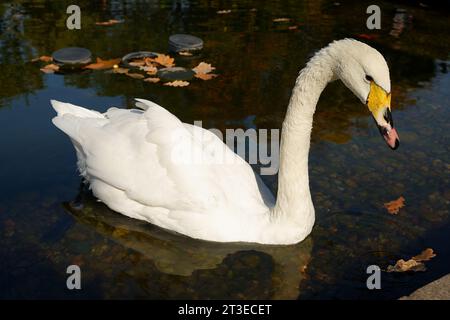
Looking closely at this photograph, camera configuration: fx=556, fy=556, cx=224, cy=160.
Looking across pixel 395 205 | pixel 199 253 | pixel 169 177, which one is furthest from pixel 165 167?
pixel 395 205

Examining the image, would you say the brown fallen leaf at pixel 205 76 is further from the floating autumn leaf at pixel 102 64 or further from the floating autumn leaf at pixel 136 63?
the floating autumn leaf at pixel 102 64

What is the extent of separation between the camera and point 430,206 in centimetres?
575

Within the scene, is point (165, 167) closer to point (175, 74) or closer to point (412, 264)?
point (412, 264)

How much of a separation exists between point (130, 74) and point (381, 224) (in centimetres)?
487

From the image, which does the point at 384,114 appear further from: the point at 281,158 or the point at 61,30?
the point at 61,30

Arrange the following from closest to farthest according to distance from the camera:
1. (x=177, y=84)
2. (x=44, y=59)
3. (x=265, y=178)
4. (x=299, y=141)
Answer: (x=299, y=141), (x=265, y=178), (x=177, y=84), (x=44, y=59)

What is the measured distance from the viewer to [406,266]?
483 centimetres

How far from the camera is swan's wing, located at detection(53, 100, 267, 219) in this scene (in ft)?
16.3

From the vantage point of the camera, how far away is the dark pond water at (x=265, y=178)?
15.6 ft

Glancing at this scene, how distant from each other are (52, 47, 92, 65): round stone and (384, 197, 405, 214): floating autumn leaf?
18.2ft

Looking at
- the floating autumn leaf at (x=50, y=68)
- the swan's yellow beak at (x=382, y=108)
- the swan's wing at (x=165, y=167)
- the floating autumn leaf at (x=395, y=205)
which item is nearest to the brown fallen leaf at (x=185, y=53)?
the floating autumn leaf at (x=50, y=68)

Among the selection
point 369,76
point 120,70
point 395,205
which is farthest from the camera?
point 120,70

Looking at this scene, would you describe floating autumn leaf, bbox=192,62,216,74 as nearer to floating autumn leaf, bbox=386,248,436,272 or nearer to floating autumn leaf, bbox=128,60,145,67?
floating autumn leaf, bbox=128,60,145,67

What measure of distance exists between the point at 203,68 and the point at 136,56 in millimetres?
1131
